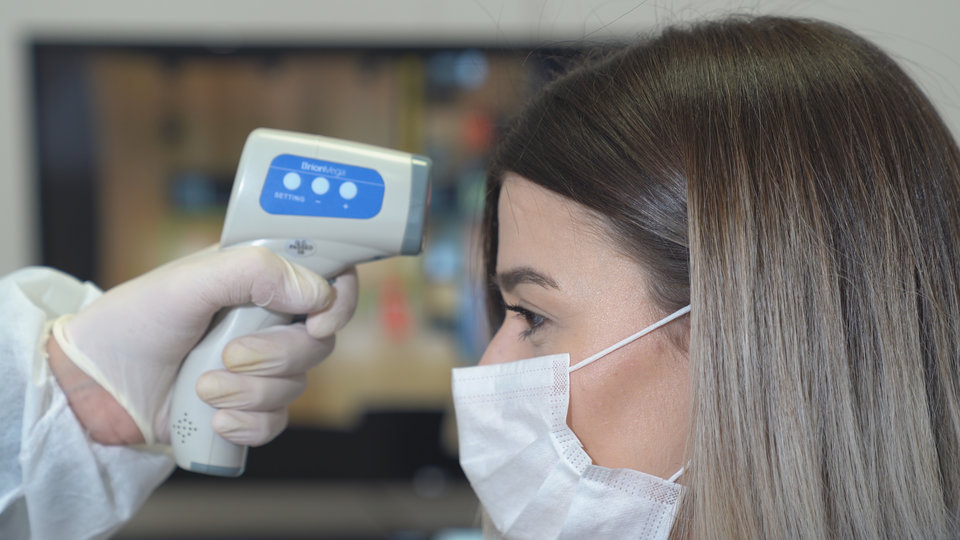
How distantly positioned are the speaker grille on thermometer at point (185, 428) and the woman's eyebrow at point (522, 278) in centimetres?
42

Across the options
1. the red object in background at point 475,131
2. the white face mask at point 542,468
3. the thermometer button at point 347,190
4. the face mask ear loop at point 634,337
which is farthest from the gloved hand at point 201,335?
the red object in background at point 475,131

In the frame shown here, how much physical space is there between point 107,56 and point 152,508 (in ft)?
3.85

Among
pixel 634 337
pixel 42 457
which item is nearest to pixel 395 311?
pixel 42 457

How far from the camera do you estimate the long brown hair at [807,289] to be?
66 centimetres

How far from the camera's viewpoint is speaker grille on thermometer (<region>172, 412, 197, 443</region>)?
869mm

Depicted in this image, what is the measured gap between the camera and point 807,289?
2.18 ft

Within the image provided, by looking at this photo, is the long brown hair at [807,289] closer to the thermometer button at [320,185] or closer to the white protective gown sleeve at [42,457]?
the thermometer button at [320,185]

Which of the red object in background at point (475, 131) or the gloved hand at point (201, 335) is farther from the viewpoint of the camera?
the red object in background at point (475, 131)

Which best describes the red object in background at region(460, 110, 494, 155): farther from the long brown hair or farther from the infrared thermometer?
the long brown hair

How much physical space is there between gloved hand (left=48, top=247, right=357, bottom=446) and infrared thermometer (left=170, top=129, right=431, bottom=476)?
0.02 meters

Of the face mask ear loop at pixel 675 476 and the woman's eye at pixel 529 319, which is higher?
the woman's eye at pixel 529 319

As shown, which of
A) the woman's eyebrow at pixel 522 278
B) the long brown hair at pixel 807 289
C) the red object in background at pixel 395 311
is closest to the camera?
the long brown hair at pixel 807 289

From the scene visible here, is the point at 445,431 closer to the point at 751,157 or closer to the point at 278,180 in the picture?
the point at 278,180

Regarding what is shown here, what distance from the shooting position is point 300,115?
1.74 m
